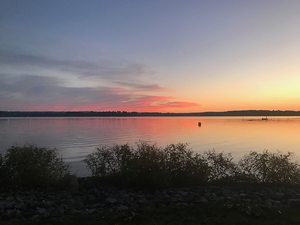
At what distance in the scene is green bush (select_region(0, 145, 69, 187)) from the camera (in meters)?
10.3

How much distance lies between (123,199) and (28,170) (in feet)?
14.8

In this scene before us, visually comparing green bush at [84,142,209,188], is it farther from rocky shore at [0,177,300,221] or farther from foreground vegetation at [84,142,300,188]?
rocky shore at [0,177,300,221]

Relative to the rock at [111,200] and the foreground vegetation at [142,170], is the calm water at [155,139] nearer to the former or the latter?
the foreground vegetation at [142,170]

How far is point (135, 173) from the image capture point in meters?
11.0

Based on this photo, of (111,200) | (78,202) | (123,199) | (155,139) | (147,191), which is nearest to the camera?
(78,202)

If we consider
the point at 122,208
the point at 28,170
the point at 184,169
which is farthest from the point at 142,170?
the point at 28,170

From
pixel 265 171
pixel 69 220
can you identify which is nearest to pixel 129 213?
pixel 69 220

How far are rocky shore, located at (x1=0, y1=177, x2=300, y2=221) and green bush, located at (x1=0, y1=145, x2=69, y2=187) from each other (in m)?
0.66

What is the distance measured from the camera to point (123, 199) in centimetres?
961

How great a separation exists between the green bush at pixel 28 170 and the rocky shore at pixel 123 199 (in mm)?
659

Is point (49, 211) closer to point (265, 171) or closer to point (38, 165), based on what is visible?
point (38, 165)

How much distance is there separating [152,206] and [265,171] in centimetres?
691

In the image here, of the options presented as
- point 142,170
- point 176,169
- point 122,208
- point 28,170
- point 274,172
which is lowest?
point 122,208

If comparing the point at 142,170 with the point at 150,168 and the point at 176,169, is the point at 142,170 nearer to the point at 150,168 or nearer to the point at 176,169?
the point at 150,168
